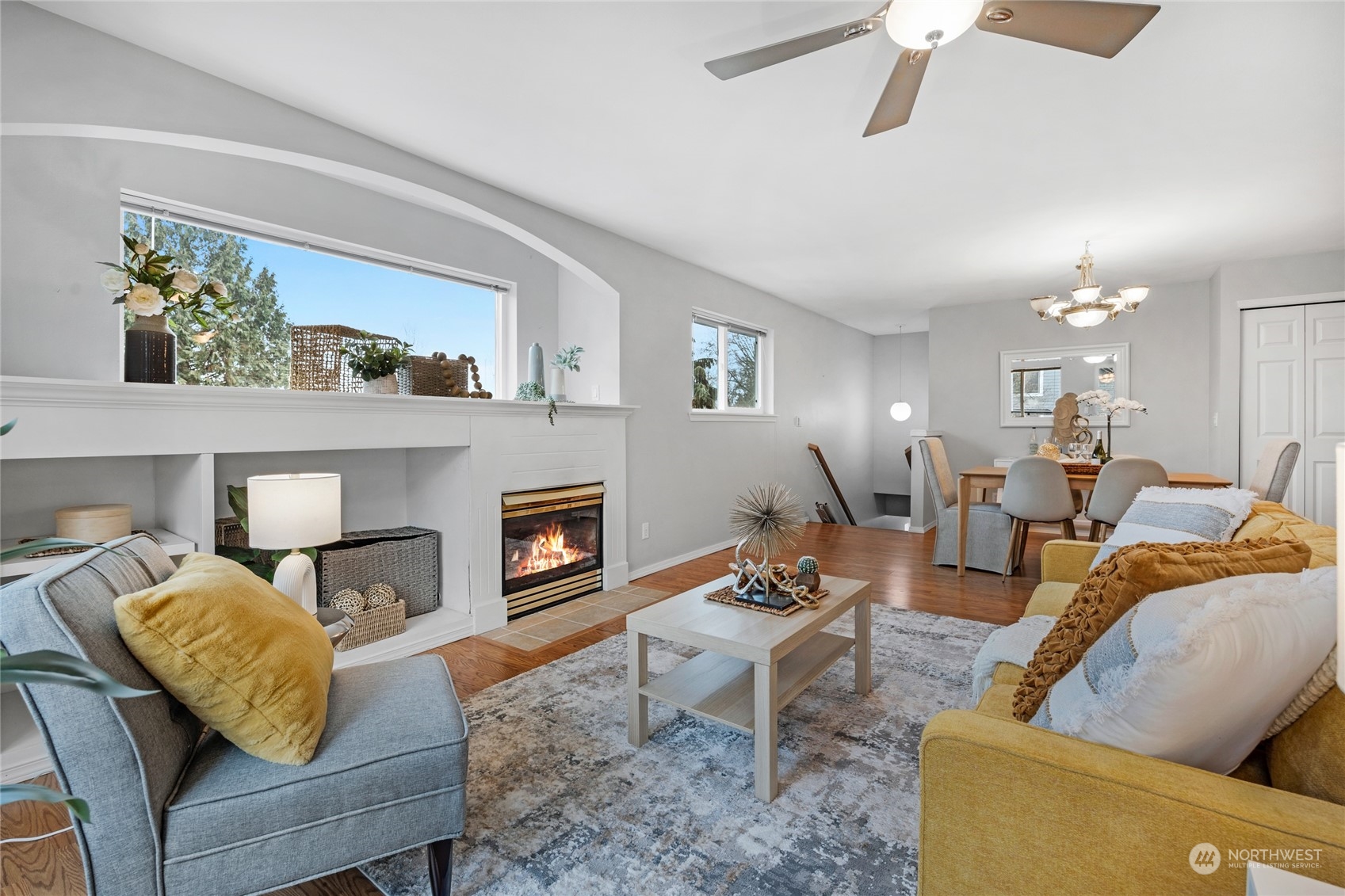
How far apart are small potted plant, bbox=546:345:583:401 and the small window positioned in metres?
1.45

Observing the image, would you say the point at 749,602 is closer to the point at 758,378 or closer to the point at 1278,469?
the point at 1278,469

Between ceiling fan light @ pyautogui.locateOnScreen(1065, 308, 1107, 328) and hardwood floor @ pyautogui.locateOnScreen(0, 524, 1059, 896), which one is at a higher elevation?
ceiling fan light @ pyautogui.locateOnScreen(1065, 308, 1107, 328)

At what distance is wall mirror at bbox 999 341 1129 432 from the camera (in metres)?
5.88

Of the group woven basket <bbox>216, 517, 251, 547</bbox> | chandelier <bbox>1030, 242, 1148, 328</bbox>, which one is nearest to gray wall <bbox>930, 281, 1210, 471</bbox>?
chandelier <bbox>1030, 242, 1148, 328</bbox>

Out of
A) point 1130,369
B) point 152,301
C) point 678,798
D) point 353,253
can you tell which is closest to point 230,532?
point 152,301

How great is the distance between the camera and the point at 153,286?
6.93 feet

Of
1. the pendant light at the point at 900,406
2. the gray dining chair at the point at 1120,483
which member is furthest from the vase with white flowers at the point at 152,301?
the pendant light at the point at 900,406

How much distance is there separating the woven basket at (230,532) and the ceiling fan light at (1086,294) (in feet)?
17.2

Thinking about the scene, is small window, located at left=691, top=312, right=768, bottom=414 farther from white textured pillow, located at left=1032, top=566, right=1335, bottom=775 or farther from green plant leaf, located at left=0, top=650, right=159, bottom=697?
green plant leaf, located at left=0, top=650, right=159, bottom=697

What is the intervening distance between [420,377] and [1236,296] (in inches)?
248

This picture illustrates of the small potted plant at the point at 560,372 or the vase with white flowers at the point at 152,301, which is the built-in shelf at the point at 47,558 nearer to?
the vase with white flowers at the point at 152,301

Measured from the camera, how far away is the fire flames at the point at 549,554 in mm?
3645

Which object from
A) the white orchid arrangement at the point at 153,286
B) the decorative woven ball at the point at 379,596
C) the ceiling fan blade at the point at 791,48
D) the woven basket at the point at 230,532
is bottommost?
the decorative woven ball at the point at 379,596

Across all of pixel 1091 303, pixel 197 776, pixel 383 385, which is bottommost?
pixel 197 776
